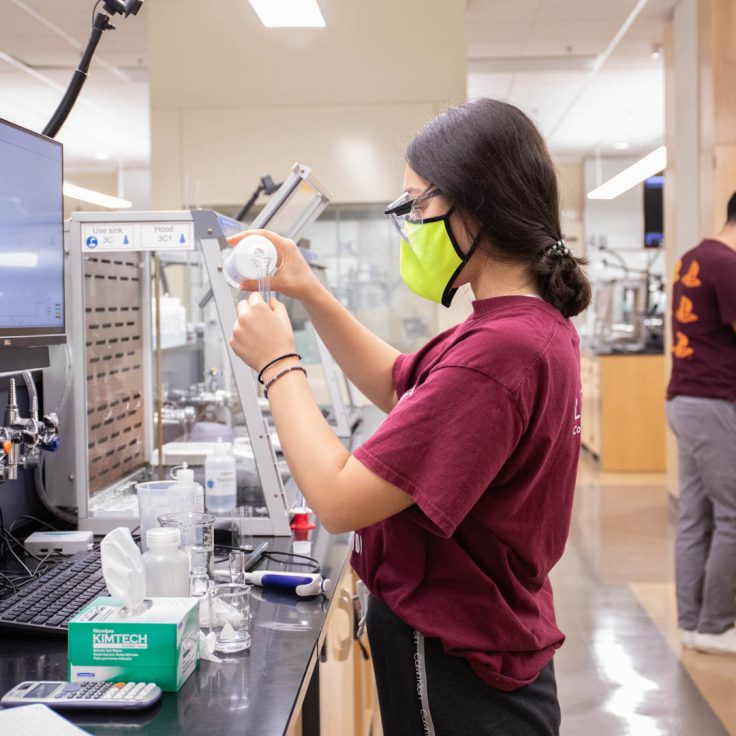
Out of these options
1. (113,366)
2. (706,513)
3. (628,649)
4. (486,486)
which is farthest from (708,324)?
(486,486)

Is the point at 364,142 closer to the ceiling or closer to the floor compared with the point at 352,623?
closer to the ceiling

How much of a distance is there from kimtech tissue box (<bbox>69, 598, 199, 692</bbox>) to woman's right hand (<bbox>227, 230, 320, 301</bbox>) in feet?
1.76

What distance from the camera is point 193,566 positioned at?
4.41 feet

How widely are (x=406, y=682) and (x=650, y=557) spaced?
3700 mm

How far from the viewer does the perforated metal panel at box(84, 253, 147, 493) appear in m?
1.84

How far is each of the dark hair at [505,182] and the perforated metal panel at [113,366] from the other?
0.97m

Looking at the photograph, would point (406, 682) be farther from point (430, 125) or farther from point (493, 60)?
point (493, 60)

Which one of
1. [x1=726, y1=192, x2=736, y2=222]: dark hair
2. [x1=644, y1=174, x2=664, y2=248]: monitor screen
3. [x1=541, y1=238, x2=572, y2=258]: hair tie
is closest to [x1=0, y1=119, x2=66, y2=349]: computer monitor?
[x1=541, y1=238, x2=572, y2=258]: hair tie

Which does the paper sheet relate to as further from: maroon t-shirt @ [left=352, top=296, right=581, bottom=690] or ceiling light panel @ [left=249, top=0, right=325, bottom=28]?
ceiling light panel @ [left=249, top=0, right=325, bottom=28]

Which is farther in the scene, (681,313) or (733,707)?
(681,313)

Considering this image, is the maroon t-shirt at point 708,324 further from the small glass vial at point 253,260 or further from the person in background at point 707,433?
the small glass vial at point 253,260

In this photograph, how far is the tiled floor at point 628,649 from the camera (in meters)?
2.75

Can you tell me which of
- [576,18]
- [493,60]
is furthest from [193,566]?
[493,60]

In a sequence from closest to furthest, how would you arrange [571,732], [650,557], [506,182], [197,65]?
[506,182] → [571,732] → [650,557] → [197,65]
